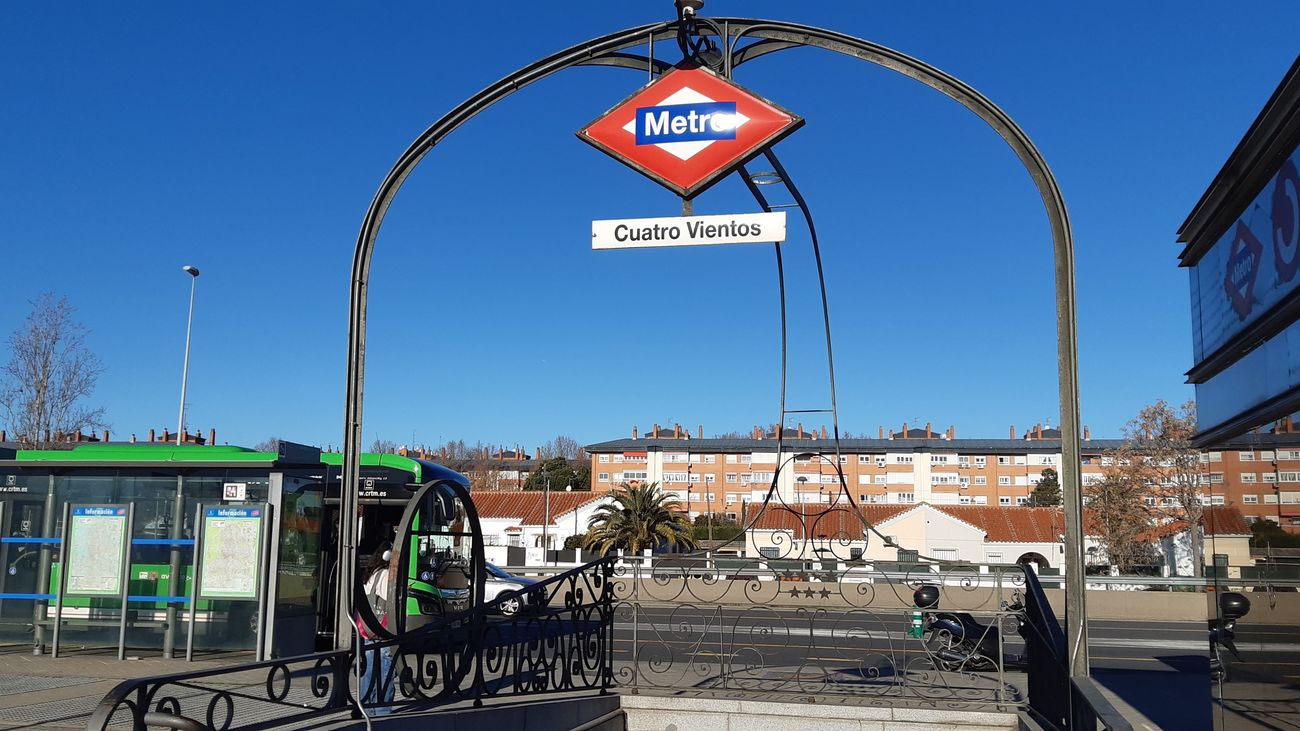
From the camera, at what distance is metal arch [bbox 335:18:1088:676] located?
21.8 feet

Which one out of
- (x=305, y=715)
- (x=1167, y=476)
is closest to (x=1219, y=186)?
(x=305, y=715)

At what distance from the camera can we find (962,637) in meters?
12.2

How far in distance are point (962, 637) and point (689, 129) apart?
306 inches

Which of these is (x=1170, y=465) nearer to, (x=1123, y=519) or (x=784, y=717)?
(x=1123, y=519)

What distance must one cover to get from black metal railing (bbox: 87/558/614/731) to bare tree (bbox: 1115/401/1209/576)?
145 ft

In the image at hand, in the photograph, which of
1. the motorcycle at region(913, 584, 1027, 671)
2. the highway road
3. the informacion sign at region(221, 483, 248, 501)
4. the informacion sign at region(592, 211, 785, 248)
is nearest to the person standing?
the highway road

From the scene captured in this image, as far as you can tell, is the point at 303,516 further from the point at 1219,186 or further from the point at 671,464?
the point at 671,464

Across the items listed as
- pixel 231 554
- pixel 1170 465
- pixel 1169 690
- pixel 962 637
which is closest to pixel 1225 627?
pixel 962 637

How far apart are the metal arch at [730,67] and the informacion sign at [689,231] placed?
137 centimetres

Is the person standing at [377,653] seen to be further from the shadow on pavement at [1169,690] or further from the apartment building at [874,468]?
the apartment building at [874,468]

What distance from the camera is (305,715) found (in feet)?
18.2

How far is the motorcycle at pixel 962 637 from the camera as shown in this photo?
946 centimetres

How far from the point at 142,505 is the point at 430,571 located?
3905mm

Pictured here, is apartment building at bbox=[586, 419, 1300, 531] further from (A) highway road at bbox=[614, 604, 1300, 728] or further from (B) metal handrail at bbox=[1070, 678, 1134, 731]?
(B) metal handrail at bbox=[1070, 678, 1134, 731]
